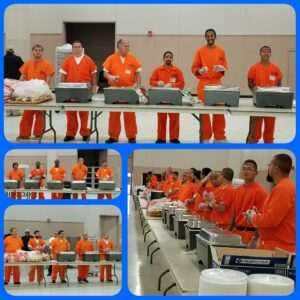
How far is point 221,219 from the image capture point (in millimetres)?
2809

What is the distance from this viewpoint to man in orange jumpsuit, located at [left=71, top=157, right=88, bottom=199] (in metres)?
2.08

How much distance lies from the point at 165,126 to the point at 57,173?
55.2 inches

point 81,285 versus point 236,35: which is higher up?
point 236,35

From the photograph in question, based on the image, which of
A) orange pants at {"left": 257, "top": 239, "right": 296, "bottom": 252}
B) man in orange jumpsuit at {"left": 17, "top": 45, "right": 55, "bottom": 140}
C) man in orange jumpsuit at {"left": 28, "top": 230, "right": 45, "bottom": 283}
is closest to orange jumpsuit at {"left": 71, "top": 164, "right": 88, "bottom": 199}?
man in orange jumpsuit at {"left": 28, "top": 230, "right": 45, "bottom": 283}

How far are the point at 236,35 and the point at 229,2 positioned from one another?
549 cm

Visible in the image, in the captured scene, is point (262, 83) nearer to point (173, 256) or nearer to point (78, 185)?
point (173, 256)

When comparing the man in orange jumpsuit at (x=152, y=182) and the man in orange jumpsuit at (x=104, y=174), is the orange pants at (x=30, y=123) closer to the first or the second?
the man in orange jumpsuit at (x=152, y=182)

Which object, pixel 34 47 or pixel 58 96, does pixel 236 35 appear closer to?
pixel 34 47

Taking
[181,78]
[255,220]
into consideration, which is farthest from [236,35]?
[255,220]

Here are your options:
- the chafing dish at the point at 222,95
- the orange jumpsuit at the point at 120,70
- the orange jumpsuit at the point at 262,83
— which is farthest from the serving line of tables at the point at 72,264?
the orange jumpsuit at the point at 262,83

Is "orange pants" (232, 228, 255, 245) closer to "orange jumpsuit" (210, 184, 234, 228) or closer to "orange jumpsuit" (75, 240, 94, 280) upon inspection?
"orange jumpsuit" (210, 184, 234, 228)

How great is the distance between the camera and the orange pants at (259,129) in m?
3.44

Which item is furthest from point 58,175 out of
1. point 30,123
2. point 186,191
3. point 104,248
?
point 30,123

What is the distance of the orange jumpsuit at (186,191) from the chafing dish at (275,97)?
69 centimetres
